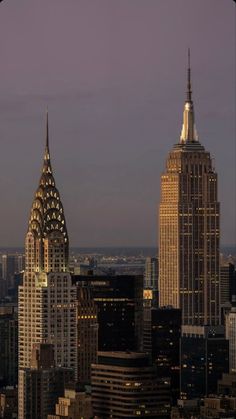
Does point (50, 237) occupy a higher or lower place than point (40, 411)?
higher

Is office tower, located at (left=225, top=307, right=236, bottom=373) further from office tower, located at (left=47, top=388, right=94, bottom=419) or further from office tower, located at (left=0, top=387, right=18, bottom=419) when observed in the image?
office tower, located at (left=47, top=388, right=94, bottom=419)

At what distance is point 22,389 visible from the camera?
3369cm

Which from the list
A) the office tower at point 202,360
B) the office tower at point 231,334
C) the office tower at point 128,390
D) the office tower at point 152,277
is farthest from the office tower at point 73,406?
the office tower at point 152,277

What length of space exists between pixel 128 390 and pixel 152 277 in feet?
20.7

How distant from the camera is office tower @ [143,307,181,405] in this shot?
36253 mm

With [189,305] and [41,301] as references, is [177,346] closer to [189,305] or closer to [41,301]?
[41,301]

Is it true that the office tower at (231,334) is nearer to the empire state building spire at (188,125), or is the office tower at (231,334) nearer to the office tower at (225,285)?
the office tower at (225,285)

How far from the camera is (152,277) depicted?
39938 millimetres

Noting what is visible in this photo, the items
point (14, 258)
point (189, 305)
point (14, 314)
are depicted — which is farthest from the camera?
point (189, 305)

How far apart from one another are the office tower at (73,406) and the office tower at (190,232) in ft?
25.8

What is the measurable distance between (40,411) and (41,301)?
440 cm

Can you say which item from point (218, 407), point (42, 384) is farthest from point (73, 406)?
point (218, 407)

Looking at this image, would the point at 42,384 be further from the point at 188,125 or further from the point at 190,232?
the point at 190,232

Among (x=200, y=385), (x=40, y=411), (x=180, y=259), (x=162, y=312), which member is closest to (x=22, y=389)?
(x=40, y=411)
